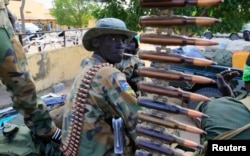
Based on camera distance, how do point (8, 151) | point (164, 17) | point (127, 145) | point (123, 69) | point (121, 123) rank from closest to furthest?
point (164, 17) < point (121, 123) < point (127, 145) < point (8, 151) < point (123, 69)

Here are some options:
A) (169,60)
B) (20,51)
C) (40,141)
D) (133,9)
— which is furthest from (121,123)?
(133,9)

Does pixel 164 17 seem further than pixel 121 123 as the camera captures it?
No

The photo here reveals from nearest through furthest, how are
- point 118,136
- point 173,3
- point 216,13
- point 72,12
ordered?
point 173,3
point 118,136
point 216,13
point 72,12

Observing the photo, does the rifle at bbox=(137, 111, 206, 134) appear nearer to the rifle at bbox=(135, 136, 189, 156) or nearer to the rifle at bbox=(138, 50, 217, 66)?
the rifle at bbox=(135, 136, 189, 156)

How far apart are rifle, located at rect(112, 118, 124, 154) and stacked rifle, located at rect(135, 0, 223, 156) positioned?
1.98ft

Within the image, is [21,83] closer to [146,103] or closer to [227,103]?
[227,103]

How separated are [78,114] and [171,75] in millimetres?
976

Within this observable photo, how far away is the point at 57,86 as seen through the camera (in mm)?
8648

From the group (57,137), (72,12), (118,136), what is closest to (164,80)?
(118,136)

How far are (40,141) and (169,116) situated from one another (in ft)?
5.40

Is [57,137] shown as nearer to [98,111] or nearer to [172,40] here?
[98,111]

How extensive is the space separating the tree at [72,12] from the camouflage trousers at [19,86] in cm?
3246

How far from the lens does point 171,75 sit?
42.3 inches

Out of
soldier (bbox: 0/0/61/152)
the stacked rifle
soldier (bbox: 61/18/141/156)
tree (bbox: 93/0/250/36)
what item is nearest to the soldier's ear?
soldier (bbox: 61/18/141/156)
